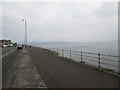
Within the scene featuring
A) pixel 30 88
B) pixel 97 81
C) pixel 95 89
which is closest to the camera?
pixel 95 89

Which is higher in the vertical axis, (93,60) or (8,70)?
(8,70)

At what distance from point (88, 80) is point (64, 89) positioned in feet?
6.55

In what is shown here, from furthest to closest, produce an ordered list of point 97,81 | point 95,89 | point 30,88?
point 97,81, point 30,88, point 95,89

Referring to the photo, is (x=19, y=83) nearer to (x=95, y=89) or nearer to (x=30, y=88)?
(x=30, y=88)

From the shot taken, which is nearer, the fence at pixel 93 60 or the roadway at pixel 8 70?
the roadway at pixel 8 70

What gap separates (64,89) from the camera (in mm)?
7734

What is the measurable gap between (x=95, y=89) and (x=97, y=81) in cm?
147

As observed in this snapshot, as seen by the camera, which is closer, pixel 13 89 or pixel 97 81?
pixel 13 89

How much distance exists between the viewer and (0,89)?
26.6 feet

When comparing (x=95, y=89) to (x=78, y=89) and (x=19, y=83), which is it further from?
(x=19, y=83)

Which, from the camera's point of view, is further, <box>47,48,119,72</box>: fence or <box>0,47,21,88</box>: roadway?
<box>47,48,119,72</box>: fence

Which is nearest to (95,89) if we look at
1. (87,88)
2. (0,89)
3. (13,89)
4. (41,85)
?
(87,88)

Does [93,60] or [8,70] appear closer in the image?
[8,70]

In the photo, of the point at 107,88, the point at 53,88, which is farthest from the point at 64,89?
the point at 107,88
